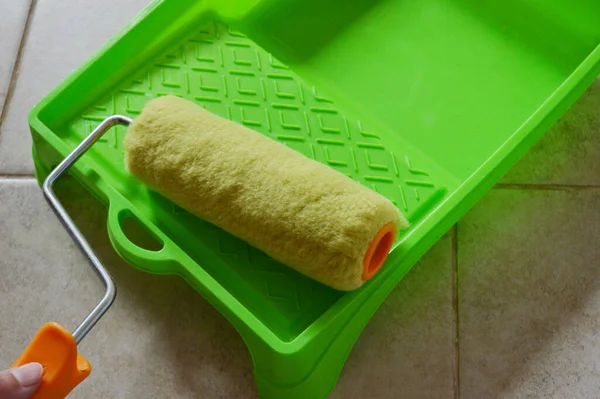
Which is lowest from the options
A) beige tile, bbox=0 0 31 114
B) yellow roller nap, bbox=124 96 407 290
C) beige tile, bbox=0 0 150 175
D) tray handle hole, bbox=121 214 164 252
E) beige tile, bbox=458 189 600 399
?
beige tile, bbox=458 189 600 399

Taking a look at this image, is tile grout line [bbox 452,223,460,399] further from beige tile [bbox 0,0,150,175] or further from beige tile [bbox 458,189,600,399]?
beige tile [bbox 0,0,150,175]

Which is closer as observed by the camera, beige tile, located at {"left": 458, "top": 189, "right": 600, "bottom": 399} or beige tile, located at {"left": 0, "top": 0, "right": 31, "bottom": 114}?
beige tile, located at {"left": 458, "top": 189, "right": 600, "bottom": 399}

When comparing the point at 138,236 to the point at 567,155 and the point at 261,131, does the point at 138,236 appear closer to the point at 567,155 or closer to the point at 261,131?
the point at 261,131

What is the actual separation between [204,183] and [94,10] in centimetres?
42

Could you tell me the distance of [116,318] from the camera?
694 mm

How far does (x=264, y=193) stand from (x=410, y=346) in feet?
0.75

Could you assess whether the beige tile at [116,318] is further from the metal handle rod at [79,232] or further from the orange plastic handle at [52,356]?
the orange plastic handle at [52,356]

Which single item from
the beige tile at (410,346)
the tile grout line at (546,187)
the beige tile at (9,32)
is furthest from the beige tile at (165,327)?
the beige tile at (9,32)

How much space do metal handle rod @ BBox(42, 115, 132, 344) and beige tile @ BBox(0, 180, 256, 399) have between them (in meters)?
0.07

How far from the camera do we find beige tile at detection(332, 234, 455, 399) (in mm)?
668

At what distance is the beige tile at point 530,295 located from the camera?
0.68m

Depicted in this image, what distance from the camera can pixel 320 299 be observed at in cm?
63

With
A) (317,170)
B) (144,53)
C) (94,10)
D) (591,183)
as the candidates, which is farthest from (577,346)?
(94,10)

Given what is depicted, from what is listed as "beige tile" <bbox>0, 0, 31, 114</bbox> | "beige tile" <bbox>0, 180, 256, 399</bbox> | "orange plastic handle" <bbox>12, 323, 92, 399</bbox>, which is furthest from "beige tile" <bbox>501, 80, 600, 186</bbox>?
"beige tile" <bbox>0, 0, 31, 114</bbox>
